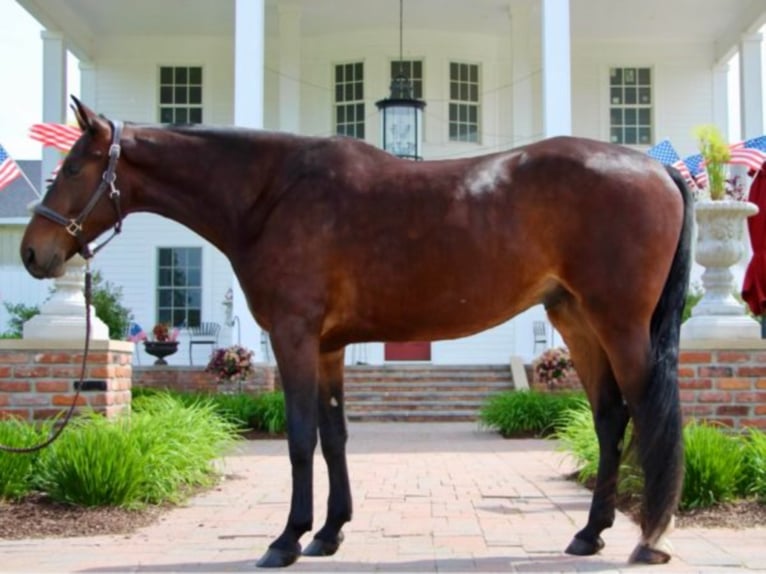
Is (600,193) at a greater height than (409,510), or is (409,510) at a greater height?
(600,193)

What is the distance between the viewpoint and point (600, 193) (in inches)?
187

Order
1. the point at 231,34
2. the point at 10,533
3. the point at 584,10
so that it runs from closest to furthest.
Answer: the point at 10,533
the point at 584,10
the point at 231,34

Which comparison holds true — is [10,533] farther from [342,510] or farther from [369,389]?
[369,389]

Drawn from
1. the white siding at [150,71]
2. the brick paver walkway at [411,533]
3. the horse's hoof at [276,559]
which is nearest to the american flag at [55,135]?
the brick paver walkway at [411,533]

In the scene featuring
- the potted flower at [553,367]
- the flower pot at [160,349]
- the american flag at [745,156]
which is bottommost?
the potted flower at [553,367]

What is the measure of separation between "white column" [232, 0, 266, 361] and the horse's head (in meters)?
11.2

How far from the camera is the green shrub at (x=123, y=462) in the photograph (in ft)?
20.4

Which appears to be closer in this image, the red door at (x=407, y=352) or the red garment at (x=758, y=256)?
the red garment at (x=758, y=256)

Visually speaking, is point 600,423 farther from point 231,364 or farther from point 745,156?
point 231,364

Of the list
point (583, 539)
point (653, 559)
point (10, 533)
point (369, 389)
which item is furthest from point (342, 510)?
point (369, 389)

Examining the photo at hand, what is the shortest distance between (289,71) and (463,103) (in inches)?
144

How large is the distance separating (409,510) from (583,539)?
72.8 inches

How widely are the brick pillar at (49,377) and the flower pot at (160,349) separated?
34.6 ft

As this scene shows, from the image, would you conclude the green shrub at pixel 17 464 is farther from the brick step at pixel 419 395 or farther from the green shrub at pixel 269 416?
the brick step at pixel 419 395
